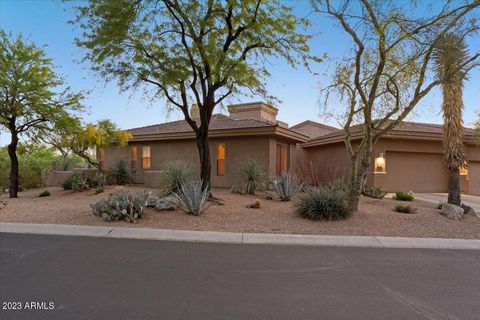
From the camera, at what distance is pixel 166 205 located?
31.4 ft

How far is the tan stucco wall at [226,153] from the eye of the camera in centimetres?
1628

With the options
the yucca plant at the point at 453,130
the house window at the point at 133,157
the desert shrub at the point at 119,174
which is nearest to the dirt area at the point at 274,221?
the yucca plant at the point at 453,130

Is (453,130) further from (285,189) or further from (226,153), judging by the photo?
(226,153)

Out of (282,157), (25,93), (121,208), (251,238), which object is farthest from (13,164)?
(282,157)

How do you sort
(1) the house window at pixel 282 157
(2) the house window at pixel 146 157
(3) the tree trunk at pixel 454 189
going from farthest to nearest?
(2) the house window at pixel 146 157 → (1) the house window at pixel 282 157 → (3) the tree trunk at pixel 454 189

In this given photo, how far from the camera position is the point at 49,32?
42.6ft

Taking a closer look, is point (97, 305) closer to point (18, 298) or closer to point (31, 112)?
point (18, 298)

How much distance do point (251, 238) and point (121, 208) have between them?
4.04 meters

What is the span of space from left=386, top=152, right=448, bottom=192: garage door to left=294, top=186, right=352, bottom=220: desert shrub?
9836 millimetres

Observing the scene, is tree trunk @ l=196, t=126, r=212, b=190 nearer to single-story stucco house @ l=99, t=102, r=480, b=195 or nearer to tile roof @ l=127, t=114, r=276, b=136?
single-story stucco house @ l=99, t=102, r=480, b=195

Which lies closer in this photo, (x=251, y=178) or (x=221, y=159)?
(x=251, y=178)

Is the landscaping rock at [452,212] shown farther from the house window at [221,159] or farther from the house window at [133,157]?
the house window at [133,157]

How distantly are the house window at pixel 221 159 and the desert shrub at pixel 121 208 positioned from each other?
8.86 metres

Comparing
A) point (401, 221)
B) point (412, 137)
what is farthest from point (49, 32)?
point (412, 137)
